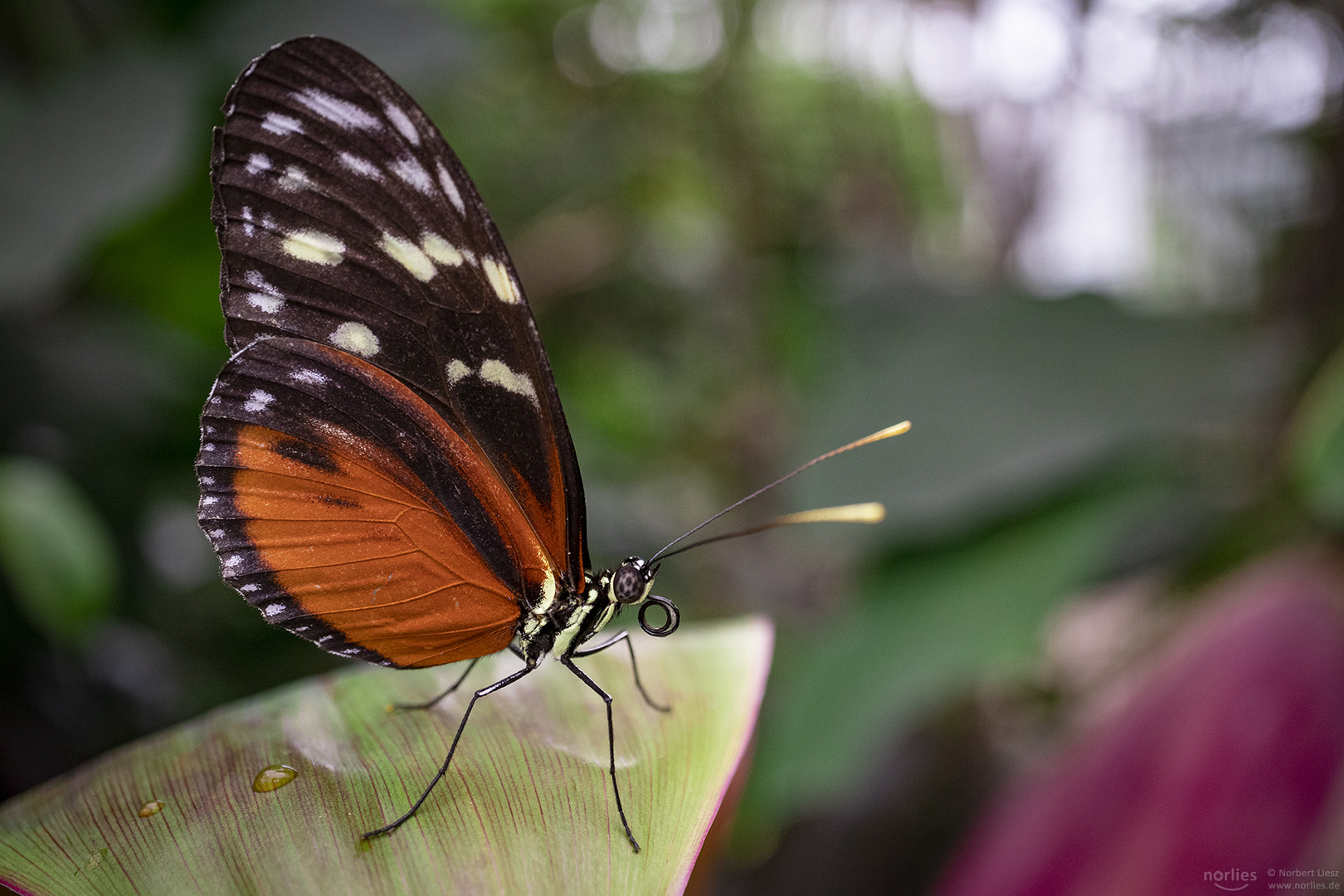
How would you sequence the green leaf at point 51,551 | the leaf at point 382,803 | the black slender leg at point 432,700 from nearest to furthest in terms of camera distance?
1. the leaf at point 382,803
2. the black slender leg at point 432,700
3. the green leaf at point 51,551

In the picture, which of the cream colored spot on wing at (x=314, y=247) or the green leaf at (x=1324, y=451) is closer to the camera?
the cream colored spot on wing at (x=314, y=247)

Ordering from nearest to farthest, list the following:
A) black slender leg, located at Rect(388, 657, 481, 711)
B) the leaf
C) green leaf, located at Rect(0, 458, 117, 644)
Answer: the leaf → black slender leg, located at Rect(388, 657, 481, 711) → green leaf, located at Rect(0, 458, 117, 644)

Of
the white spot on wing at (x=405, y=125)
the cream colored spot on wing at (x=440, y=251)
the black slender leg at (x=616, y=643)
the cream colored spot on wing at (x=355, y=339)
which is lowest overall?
the black slender leg at (x=616, y=643)

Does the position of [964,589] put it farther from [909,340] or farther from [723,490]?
[723,490]

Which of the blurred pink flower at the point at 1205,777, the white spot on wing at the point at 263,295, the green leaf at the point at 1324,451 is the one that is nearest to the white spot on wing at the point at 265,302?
the white spot on wing at the point at 263,295

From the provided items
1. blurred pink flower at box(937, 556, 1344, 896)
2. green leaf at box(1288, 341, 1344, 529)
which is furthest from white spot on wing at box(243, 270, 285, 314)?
green leaf at box(1288, 341, 1344, 529)

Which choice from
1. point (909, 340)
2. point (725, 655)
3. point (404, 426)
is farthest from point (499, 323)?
point (909, 340)

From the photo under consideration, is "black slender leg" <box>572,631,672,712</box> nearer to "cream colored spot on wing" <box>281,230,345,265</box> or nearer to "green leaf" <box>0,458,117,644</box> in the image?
"cream colored spot on wing" <box>281,230,345,265</box>

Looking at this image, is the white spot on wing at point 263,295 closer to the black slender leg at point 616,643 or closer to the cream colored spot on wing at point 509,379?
the cream colored spot on wing at point 509,379
